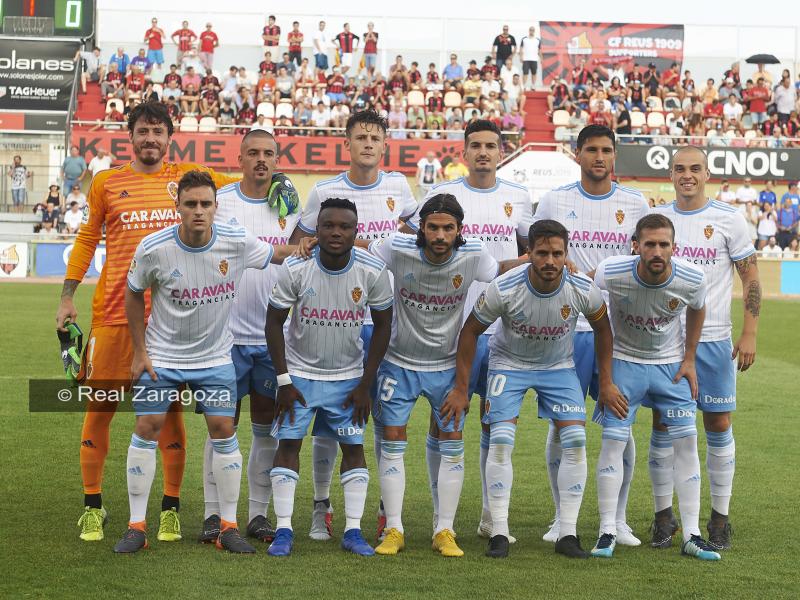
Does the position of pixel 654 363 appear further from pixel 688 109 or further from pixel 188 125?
pixel 688 109

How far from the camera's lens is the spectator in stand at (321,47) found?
34.2 m

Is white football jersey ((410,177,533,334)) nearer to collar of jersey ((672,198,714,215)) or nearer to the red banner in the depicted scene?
collar of jersey ((672,198,714,215))

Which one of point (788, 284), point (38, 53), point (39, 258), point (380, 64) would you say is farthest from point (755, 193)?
point (38, 53)

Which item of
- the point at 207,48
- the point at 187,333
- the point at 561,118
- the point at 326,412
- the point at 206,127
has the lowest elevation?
the point at 326,412

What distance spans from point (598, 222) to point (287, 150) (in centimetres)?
2507

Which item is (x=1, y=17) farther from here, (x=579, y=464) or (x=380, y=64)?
(x=579, y=464)

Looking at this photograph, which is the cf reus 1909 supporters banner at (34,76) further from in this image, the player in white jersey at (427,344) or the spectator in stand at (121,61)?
the player in white jersey at (427,344)

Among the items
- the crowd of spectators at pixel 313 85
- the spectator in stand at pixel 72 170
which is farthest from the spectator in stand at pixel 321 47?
the spectator in stand at pixel 72 170

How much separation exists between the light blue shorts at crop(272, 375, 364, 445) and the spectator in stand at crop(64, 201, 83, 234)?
2269cm

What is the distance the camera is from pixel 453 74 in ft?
111

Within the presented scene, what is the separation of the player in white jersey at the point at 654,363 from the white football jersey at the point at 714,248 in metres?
0.29

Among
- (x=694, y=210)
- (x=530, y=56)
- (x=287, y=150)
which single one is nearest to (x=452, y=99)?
(x=530, y=56)

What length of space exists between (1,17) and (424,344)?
31.1 meters

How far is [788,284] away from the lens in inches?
1092
